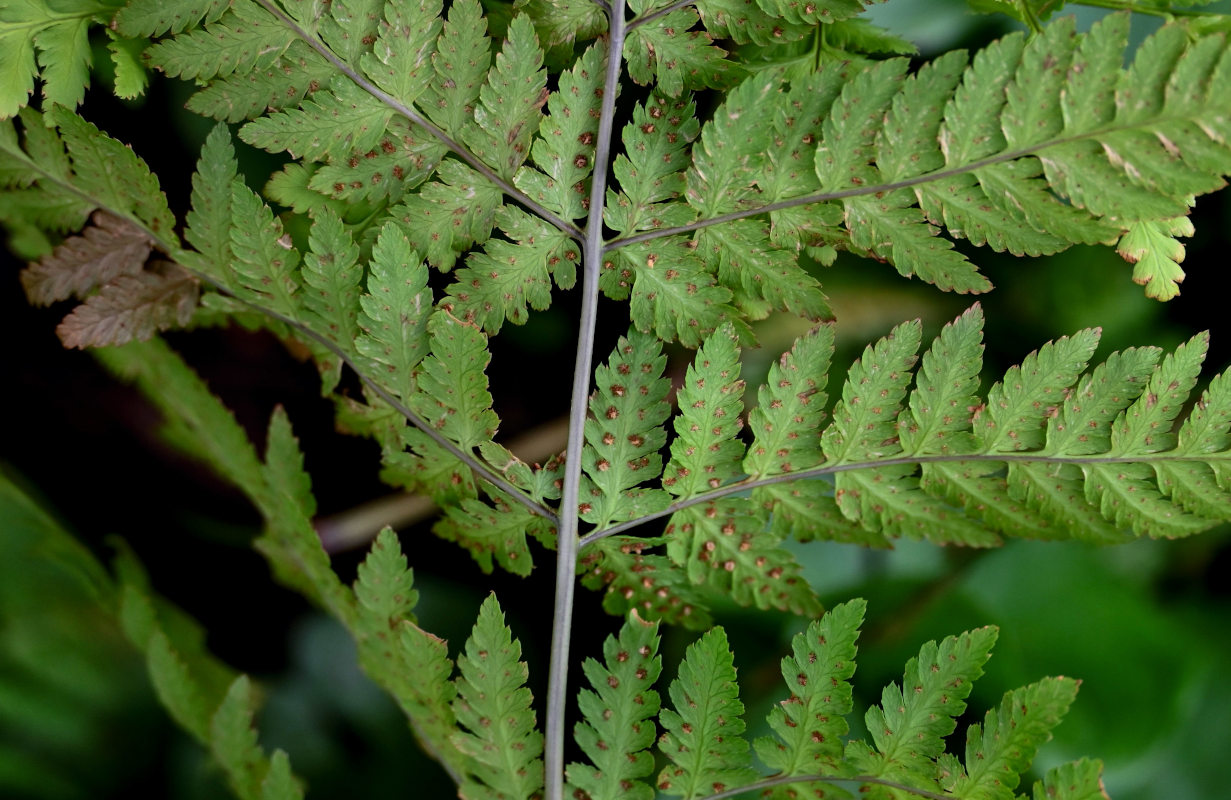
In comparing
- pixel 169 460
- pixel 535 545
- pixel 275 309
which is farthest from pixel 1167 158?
pixel 169 460

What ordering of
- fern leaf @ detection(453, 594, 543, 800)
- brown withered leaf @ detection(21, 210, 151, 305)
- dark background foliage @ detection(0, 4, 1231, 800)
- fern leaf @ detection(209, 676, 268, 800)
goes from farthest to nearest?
dark background foliage @ detection(0, 4, 1231, 800) → fern leaf @ detection(209, 676, 268, 800) → brown withered leaf @ detection(21, 210, 151, 305) → fern leaf @ detection(453, 594, 543, 800)

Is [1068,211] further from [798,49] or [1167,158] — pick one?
[798,49]

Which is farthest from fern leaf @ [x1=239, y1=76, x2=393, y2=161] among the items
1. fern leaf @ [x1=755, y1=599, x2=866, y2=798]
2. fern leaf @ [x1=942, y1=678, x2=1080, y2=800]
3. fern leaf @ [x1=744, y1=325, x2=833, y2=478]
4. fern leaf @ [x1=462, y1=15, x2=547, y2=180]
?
fern leaf @ [x1=942, y1=678, x2=1080, y2=800]

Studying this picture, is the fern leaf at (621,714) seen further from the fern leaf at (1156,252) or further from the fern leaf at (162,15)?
the fern leaf at (162,15)

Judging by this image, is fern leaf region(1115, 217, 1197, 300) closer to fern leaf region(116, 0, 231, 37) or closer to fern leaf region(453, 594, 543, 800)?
fern leaf region(453, 594, 543, 800)

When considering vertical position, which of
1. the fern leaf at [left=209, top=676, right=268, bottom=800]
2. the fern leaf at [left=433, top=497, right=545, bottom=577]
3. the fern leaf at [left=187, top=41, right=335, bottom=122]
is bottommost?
the fern leaf at [left=209, top=676, right=268, bottom=800]
